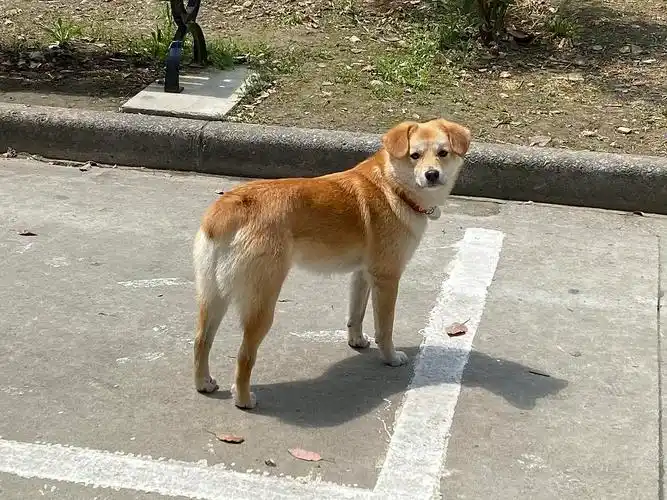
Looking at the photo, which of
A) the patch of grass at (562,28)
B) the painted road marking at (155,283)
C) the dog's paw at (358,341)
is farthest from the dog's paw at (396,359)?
the patch of grass at (562,28)

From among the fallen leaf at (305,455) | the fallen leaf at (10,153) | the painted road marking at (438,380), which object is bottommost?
the fallen leaf at (10,153)

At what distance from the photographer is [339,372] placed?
4.02m

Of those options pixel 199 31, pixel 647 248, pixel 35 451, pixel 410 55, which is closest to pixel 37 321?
pixel 35 451

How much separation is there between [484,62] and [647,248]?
9.92 feet

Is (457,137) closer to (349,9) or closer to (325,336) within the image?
(325,336)

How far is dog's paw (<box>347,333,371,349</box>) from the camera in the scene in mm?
4207

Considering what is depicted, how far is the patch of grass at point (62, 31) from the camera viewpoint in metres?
8.26

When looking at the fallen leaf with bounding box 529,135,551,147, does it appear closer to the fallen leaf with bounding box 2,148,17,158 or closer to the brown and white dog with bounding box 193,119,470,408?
the brown and white dog with bounding box 193,119,470,408

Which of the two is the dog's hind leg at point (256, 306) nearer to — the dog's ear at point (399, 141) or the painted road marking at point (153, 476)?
the painted road marking at point (153, 476)

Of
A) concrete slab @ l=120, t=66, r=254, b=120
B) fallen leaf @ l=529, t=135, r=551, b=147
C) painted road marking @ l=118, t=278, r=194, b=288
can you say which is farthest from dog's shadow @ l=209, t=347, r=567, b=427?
concrete slab @ l=120, t=66, r=254, b=120

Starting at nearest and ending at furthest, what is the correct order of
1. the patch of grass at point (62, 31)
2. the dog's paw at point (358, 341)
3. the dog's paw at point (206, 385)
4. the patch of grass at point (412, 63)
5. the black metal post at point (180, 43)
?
1. the dog's paw at point (206, 385)
2. the dog's paw at point (358, 341)
3. the black metal post at point (180, 43)
4. the patch of grass at point (412, 63)
5. the patch of grass at point (62, 31)

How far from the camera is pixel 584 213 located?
5.87 metres

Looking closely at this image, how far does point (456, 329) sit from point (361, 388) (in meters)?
0.68

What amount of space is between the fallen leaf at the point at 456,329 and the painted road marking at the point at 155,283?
51.9 inches
